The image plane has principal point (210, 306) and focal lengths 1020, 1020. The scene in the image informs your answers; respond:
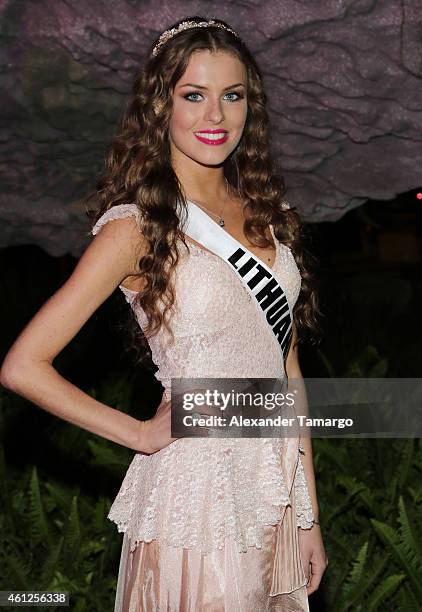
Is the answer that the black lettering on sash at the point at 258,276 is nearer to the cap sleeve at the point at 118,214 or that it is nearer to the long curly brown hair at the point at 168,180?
the long curly brown hair at the point at 168,180

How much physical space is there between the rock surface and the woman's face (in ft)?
5.05

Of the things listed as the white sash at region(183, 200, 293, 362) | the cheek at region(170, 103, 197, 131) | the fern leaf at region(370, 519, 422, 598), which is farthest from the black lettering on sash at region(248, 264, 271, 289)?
the fern leaf at region(370, 519, 422, 598)

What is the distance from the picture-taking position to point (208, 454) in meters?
2.71

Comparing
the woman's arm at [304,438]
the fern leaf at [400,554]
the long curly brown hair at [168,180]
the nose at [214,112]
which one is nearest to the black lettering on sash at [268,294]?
the long curly brown hair at [168,180]

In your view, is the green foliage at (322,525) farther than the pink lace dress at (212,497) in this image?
Yes

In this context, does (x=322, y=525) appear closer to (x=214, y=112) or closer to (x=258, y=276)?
(x=258, y=276)

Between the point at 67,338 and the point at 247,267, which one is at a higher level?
the point at 247,267

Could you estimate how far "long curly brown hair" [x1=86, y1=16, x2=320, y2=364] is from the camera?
2711 millimetres

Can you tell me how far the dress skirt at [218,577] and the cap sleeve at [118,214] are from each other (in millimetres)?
852

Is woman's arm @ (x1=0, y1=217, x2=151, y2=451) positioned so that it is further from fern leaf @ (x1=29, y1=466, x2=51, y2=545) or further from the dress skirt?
fern leaf @ (x1=29, y1=466, x2=51, y2=545)

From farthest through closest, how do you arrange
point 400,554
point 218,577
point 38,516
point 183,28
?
point 38,516
point 400,554
point 183,28
point 218,577

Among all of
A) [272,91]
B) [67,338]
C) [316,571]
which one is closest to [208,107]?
[67,338]

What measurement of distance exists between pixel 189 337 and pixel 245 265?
0.26 m

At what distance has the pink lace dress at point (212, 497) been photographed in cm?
265
